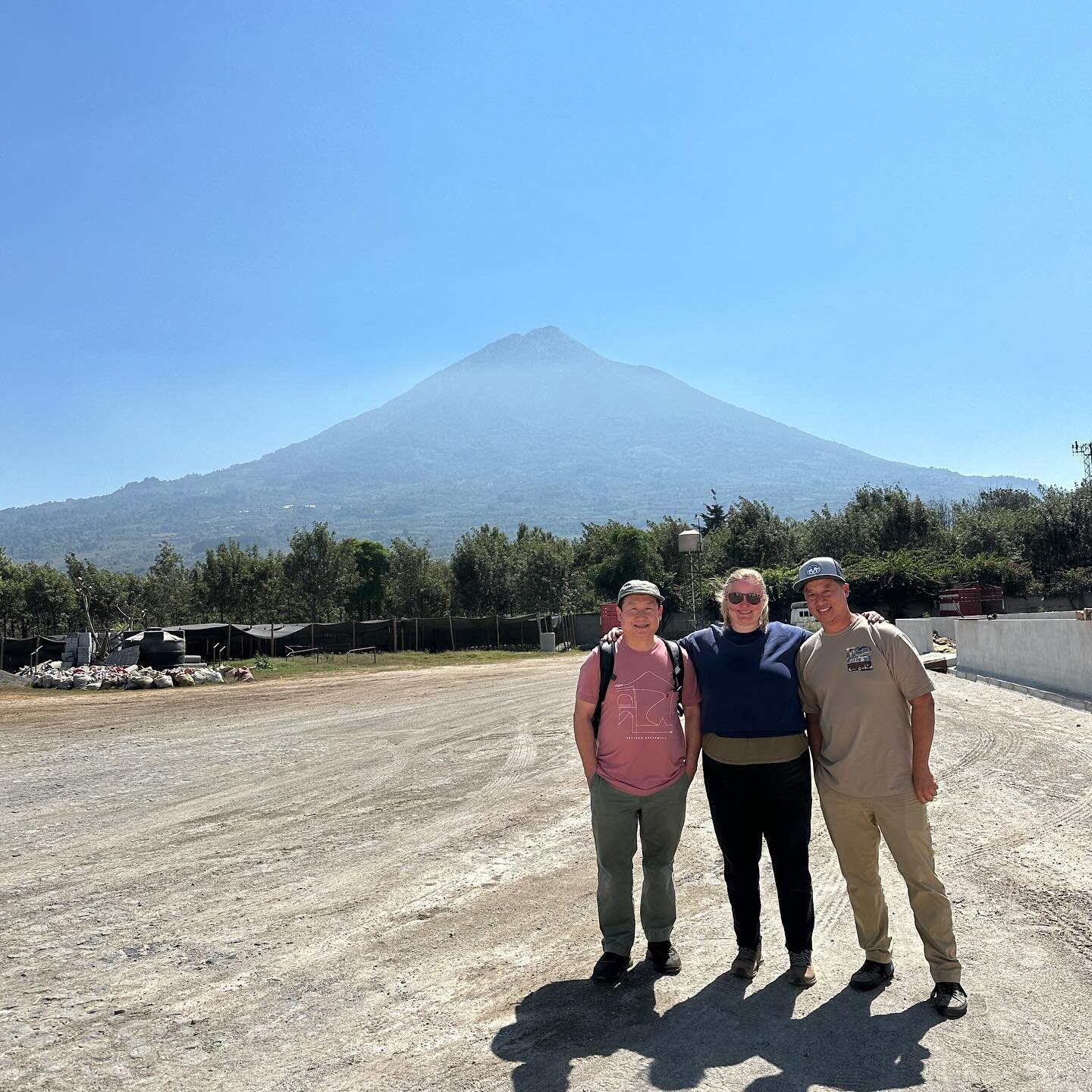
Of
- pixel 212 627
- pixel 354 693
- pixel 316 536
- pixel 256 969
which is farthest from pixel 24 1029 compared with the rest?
pixel 316 536

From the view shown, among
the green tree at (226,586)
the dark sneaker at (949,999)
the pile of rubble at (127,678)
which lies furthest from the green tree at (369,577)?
the dark sneaker at (949,999)

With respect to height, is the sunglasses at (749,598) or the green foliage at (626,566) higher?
the green foliage at (626,566)

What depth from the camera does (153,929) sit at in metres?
5.11

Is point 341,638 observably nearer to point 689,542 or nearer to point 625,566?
point 689,542

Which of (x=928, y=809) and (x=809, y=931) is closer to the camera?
(x=809, y=931)

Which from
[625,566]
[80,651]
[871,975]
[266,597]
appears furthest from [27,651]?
[871,975]

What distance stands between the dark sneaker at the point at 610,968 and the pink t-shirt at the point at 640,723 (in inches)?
30.7

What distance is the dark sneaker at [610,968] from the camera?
410cm

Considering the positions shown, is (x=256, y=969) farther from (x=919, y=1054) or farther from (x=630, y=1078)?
(x=919, y=1054)

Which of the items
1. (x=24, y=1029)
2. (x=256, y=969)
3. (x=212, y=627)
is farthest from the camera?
(x=212, y=627)

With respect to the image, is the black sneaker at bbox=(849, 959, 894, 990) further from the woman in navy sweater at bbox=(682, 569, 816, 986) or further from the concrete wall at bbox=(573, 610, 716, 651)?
the concrete wall at bbox=(573, 610, 716, 651)

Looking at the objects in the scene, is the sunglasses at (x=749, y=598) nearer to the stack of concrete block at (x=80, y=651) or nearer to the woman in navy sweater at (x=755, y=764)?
the woman in navy sweater at (x=755, y=764)

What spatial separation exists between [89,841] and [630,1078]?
221 inches

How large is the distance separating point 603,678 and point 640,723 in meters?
0.26
